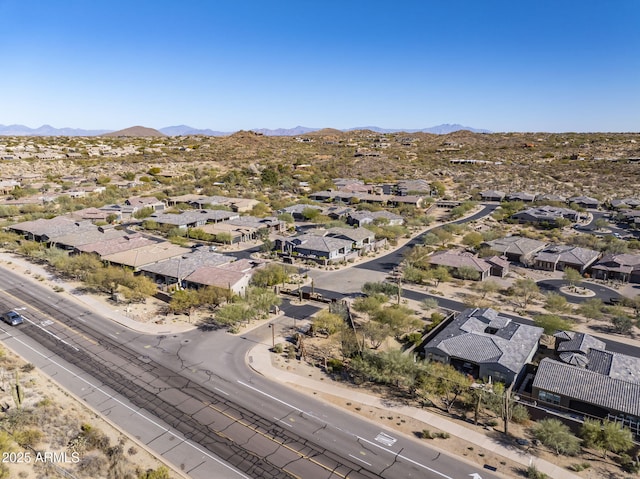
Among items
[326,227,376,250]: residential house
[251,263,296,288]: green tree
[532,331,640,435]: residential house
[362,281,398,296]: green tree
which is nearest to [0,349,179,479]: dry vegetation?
[251,263,296,288]: green tree

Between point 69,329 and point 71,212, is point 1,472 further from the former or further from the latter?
point 71,212

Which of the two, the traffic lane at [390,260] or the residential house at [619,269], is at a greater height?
the residential house at [619,269]

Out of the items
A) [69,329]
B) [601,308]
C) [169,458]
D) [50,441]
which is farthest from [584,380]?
[69,329]

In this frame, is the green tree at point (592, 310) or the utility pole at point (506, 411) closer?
the utility pole at point (506, 411)

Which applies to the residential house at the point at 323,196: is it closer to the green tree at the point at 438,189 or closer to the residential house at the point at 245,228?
the green tree at the point at 438,189

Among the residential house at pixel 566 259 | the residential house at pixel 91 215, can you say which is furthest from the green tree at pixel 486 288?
the residential house at pixel 91 215

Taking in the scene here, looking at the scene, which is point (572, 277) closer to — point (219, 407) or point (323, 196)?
point (219, 407)
